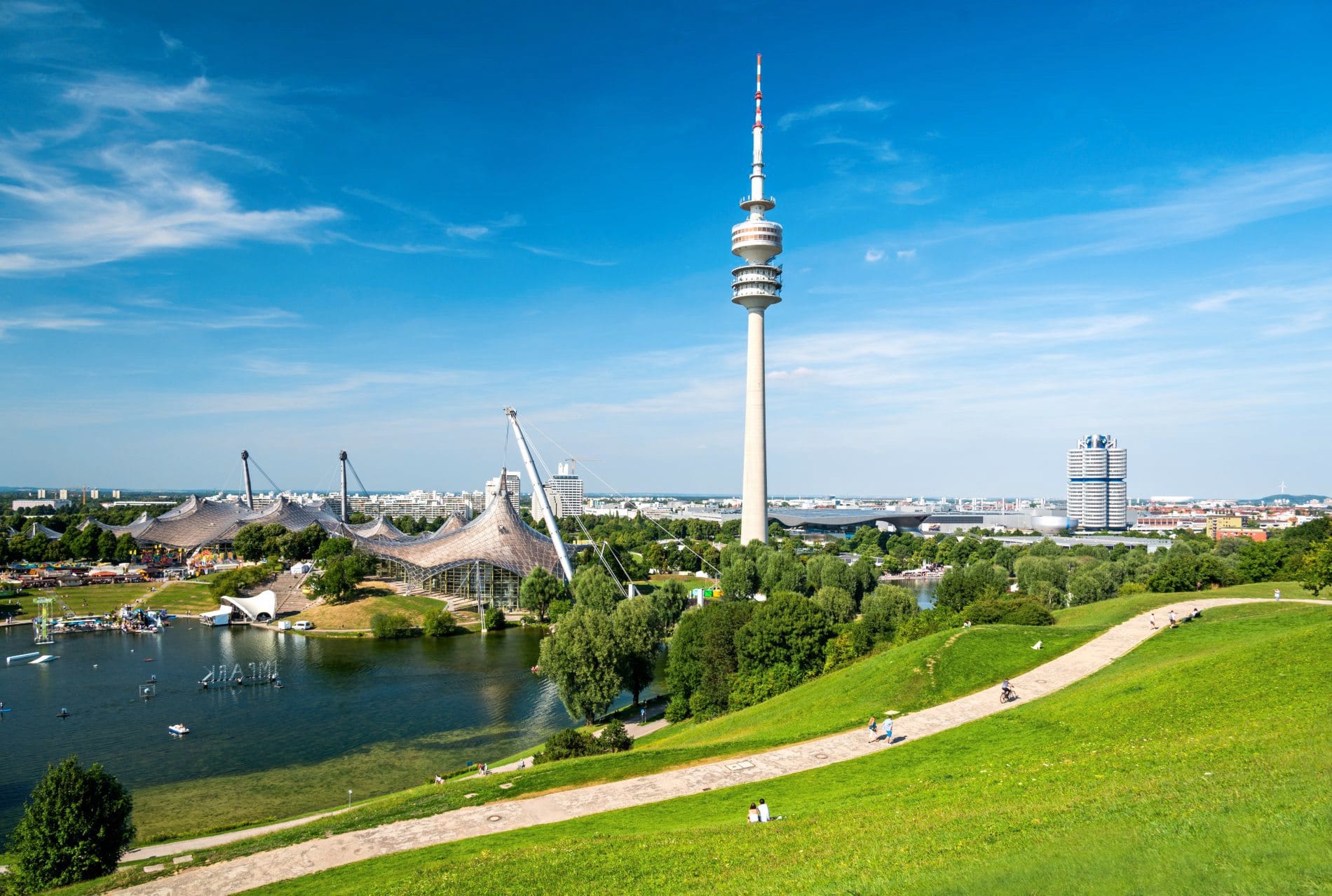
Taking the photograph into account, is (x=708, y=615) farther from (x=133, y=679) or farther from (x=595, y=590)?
(x=133, y=679)

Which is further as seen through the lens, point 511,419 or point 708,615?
point 511,419

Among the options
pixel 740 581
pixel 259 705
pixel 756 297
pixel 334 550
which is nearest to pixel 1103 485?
pixel 756 297

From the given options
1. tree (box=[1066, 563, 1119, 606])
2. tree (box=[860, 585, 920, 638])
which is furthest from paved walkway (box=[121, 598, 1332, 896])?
tree (box=[1066, 563, 1119, 606])

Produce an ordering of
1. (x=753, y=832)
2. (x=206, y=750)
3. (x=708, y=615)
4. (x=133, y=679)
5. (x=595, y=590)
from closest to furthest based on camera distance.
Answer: (x=753, y=832), (x=206, y=750), (x=708, y=615), (x=133, y=679), (x=595, y=590)

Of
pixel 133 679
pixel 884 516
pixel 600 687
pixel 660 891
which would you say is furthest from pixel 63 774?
pixel 884 516

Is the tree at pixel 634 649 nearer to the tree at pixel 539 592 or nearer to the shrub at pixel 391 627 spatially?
the tree at pixel 539 592
